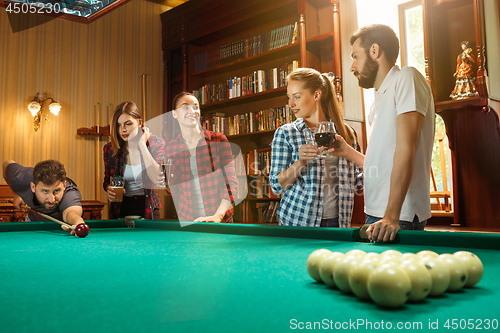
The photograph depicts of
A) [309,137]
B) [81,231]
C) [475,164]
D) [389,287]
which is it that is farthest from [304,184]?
[475,164]

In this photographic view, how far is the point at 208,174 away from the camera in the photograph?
2754 millimetres

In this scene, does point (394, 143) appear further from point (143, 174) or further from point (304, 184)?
point (143, 174)

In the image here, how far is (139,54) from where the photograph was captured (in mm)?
5617

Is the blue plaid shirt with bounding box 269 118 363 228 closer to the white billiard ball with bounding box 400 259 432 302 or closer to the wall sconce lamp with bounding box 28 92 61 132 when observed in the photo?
the white billiard ball with bounding box 400 259 432 302

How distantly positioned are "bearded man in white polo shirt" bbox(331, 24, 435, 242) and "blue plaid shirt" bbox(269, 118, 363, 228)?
0.28 m

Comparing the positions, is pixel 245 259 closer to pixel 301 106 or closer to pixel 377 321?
pixel 377 321

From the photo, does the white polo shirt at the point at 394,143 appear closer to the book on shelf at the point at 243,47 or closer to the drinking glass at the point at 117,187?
the drinking glass at the point at 117,187

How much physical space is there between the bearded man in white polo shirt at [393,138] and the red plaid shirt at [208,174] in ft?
3.38

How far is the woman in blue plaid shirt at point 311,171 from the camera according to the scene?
6.70 feet

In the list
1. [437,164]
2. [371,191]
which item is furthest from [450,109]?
[371,191]

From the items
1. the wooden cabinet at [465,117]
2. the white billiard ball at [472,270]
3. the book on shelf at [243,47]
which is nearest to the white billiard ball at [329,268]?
the white billiard ball at [472,270]

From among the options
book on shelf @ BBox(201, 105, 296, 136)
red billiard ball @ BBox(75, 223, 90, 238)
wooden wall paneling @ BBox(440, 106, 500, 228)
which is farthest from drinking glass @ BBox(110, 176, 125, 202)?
wooden wall paneling @ BBox(440, 106, 500, 228)

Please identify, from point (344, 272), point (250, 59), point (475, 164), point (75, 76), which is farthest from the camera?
point (75, 76)

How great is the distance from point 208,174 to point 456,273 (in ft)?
6.97
